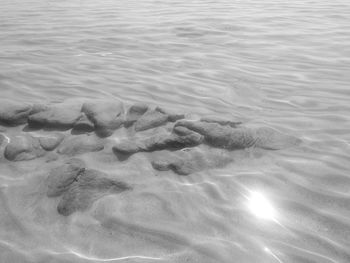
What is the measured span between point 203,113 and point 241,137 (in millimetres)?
790

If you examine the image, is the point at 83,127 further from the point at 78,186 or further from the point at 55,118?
the point at 78,186

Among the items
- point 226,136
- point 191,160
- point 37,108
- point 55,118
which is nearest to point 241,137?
point 226,136

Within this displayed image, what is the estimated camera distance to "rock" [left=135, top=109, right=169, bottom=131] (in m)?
3.84

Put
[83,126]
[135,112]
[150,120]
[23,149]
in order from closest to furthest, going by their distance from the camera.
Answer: [23,149]
[83,126]
[150,120]
[135,112]

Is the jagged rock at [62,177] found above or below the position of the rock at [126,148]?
above

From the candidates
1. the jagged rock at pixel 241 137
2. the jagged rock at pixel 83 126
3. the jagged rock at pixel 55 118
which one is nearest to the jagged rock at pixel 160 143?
the jagged rock at pixel 241 137

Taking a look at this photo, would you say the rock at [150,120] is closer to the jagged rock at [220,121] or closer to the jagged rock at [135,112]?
the jagged rock at [135,112]

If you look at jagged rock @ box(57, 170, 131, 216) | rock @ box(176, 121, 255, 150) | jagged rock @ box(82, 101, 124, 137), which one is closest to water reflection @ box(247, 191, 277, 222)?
rock @ box(176, 121, 255, 150)

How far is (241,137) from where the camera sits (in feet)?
11.5

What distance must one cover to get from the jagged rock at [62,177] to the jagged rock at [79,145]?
0.37m

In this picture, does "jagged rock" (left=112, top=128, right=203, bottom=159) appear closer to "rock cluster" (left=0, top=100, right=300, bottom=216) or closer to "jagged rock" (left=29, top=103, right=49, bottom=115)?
"rock cluster" (left=0, top=100, right=300, bottom=216)

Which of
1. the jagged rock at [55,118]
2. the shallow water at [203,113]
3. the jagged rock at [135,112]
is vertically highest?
the jagged rock at [55,118]

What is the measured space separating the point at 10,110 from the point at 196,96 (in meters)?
2.10

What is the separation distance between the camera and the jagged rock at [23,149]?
3.36 meters
